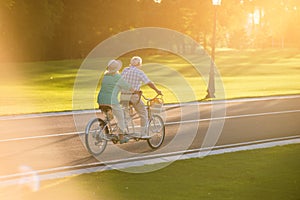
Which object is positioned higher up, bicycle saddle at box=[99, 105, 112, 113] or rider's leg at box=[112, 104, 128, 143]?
bicycle saddle at box=[99, 105, 112, 113]

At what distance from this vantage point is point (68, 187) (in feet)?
31.3

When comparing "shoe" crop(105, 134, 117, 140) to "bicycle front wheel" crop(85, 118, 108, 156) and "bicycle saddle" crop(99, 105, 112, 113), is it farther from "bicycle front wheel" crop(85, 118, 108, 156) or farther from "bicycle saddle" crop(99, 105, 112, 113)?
"bicycle saddle" crop(99, 105, 112, 113)

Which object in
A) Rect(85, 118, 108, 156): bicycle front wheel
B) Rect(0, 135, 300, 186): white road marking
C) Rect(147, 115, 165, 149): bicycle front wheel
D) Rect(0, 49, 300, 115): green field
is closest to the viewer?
Rect(0, 135, 300, 186): white road marking

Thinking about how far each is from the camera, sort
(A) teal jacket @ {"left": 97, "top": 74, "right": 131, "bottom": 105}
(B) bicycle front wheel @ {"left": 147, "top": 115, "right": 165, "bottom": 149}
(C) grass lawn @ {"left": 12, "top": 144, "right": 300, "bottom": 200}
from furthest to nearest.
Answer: (B) bicycle front wheel @ {"left": 147, "top": 115, "right": 165, "bottom": 149}, (A) teal jacket @ {"left": 97, "top": 74, "right": 131, "bottom": 105}, (C) grass lawn @ {"left": 12, "top": 144, "right": 300, "bottom": 200}

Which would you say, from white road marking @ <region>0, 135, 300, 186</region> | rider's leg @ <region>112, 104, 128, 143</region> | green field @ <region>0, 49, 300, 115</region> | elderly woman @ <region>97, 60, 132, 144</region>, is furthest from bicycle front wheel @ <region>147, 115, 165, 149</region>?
green field @ <region>0, 49, 300, 115</region>

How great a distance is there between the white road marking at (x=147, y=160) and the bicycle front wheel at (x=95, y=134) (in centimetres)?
60

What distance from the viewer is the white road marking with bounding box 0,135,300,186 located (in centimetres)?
1059

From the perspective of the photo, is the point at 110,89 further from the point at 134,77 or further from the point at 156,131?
the point at 156,131

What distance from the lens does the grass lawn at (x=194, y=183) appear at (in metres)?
9.09

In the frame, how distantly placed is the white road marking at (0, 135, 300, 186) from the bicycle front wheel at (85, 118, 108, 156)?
0.60 meters

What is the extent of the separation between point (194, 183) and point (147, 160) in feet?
7.93

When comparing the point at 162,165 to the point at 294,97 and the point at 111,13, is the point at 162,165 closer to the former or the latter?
the point at 294,97

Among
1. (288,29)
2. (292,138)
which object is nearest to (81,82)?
(292,138)

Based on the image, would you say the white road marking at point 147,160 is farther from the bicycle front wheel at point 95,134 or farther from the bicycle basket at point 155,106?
the bicycle basket at point 155,106
